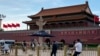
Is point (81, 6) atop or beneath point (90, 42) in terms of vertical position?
atop

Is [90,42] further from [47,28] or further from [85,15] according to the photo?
[47,28]

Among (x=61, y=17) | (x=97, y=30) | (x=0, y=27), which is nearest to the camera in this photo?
(x=97, y=30)

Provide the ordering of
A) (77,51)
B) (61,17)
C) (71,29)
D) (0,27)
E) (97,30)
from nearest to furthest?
(77,51)
(97,30)
(71,29)
(61,17)
(0,27)

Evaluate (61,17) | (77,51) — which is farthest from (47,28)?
(77,51)

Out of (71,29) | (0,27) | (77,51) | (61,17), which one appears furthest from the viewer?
(0,27)

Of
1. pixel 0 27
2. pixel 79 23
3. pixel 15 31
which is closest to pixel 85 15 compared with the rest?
pixel 79 23

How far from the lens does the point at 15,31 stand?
55.6 m

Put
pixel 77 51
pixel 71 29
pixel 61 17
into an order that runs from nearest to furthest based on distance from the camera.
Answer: pixel 77 51, pixel 71 29, pixel 61 17

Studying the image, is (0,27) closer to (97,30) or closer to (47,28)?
(47,28)

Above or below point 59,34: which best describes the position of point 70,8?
above

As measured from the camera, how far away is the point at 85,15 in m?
48.7

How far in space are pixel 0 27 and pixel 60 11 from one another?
1943 centimetres

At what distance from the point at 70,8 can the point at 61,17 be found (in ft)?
11.3

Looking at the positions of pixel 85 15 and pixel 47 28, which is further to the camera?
pixel 47 28
